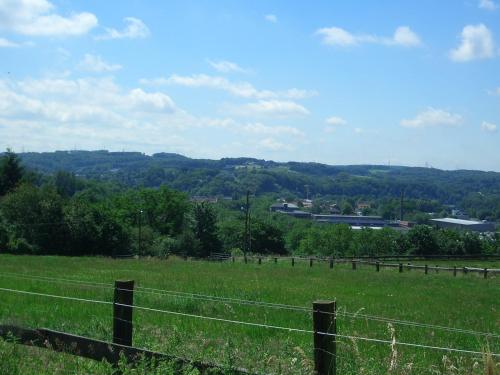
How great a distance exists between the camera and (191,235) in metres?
87.2

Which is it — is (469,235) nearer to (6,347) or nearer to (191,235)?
(191,235)

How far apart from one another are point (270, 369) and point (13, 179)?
79398 mm

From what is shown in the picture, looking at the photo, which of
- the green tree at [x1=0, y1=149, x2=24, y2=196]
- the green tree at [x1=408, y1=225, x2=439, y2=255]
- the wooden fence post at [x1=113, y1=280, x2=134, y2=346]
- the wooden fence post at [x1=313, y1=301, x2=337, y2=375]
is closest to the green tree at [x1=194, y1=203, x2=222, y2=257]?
the green tree at [x1=0, y1=149, x2=24, y2=196]

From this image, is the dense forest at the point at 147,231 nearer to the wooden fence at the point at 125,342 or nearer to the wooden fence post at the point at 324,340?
the wooden fence at the point at 125,342

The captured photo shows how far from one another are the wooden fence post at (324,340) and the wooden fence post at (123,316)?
250 centimetres

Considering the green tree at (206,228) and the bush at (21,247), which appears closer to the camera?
the bush at (21,247)

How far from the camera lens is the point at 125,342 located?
7094 mm

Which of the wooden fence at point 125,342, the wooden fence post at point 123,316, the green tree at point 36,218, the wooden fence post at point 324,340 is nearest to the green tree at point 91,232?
the green tree at point 36,218

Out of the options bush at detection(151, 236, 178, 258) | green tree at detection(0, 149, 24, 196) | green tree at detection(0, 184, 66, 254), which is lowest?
bush at detection(151, 236, 178, 258)

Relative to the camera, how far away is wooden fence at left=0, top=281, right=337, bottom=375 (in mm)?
5449

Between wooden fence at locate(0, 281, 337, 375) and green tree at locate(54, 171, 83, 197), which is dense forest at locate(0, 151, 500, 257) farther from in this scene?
green tree at locate(54, 171, 83, 197)

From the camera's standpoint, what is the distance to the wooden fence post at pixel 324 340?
5.43 meters

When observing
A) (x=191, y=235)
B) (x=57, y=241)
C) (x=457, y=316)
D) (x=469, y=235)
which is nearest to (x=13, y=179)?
(x=57, y=241)

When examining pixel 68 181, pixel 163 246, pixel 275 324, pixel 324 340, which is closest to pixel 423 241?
pixel 163 246
